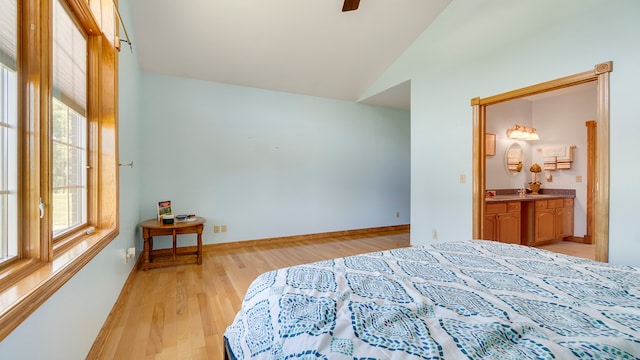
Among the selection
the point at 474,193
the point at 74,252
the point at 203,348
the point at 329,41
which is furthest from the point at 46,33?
the point at 474,193

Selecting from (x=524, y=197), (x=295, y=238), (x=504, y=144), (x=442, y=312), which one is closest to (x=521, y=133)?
(x=504, y=144)

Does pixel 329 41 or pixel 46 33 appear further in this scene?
pixel 329 41

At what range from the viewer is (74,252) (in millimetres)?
1435

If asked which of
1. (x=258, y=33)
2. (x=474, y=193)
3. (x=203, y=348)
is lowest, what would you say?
(x=203, y=348)

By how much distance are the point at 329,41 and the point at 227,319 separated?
3.30m

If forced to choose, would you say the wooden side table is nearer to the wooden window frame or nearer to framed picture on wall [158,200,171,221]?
framed picture on wall [158,200,171,221]

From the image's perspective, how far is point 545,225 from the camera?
4324mm

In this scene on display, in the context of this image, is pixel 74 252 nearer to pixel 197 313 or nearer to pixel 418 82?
pixel 197 313

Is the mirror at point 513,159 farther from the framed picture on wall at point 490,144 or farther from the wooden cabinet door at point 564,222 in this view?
the wooden cabinet door at point 564,222

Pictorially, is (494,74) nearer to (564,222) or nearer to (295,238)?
(564,222)

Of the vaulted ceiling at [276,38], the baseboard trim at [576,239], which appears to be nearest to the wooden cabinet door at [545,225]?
the baseboard trim at [576,239]

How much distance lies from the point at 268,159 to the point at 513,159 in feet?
13.8

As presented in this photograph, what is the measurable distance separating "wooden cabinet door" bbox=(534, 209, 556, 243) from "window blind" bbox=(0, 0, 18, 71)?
5523 mm

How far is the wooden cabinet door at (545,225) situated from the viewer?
4211 mm
